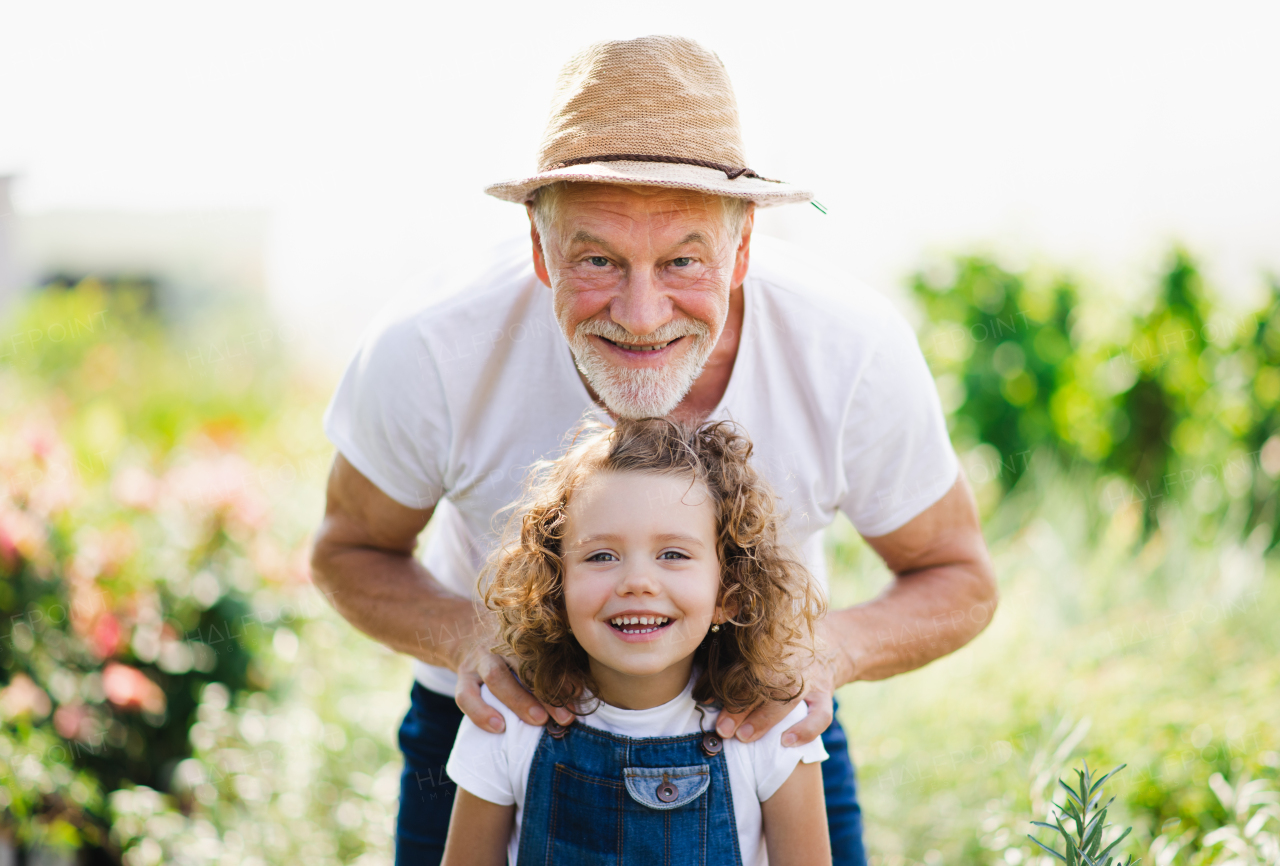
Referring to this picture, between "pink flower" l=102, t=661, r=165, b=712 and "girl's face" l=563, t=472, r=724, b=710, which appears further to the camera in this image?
"pink flower" l=102, t=661, r=165, b=712

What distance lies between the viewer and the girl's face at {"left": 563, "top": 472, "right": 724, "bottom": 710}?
5.59 feet

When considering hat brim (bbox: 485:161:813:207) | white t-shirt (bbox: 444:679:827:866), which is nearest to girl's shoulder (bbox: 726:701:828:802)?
white t-shirt (bbox: 444:679:827:866)

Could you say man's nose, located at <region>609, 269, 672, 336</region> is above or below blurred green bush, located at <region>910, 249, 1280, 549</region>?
A: above

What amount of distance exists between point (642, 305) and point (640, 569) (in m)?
0.47

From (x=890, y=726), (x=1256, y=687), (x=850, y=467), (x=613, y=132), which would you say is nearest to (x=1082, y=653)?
(x=1256, y=687)

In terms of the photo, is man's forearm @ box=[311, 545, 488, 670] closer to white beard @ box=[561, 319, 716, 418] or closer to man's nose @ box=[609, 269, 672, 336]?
white beard @ box=[561, 319, 716, 418]

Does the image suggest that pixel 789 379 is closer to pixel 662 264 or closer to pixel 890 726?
pixel 662 264

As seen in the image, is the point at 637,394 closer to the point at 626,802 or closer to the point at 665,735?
the point at 665,735

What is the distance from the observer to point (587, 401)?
2.10m

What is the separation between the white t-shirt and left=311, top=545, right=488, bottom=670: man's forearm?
0.27 metres

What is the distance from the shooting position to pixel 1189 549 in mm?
4895

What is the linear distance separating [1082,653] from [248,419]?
590 centimetres

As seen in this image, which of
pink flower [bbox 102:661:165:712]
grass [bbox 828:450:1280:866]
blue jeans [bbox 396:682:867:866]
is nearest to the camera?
blue jeans [bbox 396:682:867:866]

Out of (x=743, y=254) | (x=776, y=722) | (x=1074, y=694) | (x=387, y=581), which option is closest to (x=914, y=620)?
(x=776, y=722)
